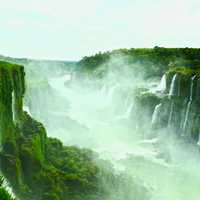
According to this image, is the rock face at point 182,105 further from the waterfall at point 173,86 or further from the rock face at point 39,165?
the rock face at point 39,165

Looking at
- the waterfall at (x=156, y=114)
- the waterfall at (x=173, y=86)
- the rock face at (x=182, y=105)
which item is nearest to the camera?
the rock face at (x=182, y=105)

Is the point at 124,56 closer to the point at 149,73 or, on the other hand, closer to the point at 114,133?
the point at 149,73

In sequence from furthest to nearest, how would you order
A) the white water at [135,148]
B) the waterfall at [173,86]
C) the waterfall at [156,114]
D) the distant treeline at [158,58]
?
the distant treeline at [158,58] < the waterfall at [173,86] < the waterfall at [156,114] < the white water at [135,148]

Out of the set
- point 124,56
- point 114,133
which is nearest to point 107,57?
point 124,56

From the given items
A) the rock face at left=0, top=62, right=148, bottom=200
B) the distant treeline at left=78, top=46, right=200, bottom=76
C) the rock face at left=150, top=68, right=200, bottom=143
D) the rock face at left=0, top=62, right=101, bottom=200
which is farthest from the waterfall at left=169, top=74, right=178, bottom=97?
the rock face at left=0, top=62, right=101, bottom=200

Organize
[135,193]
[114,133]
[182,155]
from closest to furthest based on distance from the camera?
[135,193] < [182,155] < [114,133]

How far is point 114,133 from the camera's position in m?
54.9

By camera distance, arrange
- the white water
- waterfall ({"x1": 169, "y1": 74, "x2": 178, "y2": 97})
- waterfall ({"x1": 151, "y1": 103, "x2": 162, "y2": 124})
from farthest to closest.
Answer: waterfall ({"x1": 169, "y1": 74, "x2": 178, "y2": 97}) → waterfall ({"x1": 151, "y1": 103, "x2": 162, "y2": 124}) → the white water

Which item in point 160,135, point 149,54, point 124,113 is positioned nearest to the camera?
point 160,135

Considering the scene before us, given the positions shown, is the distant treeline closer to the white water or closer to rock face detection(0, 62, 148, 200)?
the white water

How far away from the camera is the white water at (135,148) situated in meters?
36.1

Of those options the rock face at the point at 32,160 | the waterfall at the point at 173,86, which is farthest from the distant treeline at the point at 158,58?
the rock face at the point at 32,160

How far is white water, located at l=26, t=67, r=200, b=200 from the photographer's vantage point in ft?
119

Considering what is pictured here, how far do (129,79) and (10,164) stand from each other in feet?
183
